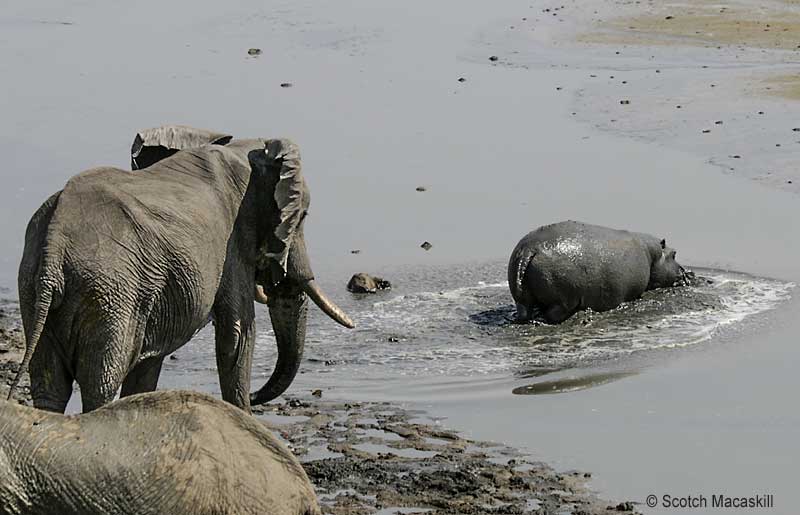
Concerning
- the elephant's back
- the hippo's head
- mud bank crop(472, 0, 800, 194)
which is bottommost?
mud bank crop(472, 0, 800, 194)

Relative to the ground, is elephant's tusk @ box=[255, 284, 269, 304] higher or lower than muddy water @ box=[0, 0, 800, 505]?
higher

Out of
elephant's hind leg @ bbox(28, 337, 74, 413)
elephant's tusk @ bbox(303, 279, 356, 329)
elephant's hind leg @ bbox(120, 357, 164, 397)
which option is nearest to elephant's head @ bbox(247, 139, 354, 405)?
elephant's tusk @ bbox(303, 279, 356, 329)

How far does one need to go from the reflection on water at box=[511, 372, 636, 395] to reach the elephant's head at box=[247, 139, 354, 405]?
2.61m

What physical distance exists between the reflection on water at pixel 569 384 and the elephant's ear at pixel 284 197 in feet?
10.9

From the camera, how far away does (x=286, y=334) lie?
369 inches

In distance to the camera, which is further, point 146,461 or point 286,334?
point 286,334

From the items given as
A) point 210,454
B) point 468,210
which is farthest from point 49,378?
point 468,210

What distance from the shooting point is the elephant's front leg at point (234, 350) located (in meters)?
8.66

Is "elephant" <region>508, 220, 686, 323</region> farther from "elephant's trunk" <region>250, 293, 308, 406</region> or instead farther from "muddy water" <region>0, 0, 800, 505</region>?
"elephant's trunk" <region>250, 293, 308, 406</region>

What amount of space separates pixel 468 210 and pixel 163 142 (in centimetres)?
810

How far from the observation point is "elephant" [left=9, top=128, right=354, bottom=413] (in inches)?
290

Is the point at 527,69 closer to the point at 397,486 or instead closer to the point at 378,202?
the point at 378,202

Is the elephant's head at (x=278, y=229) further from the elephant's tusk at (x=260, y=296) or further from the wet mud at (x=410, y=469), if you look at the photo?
the wet mud at (x=410, y=469)

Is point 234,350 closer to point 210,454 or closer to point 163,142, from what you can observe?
point 163,142
